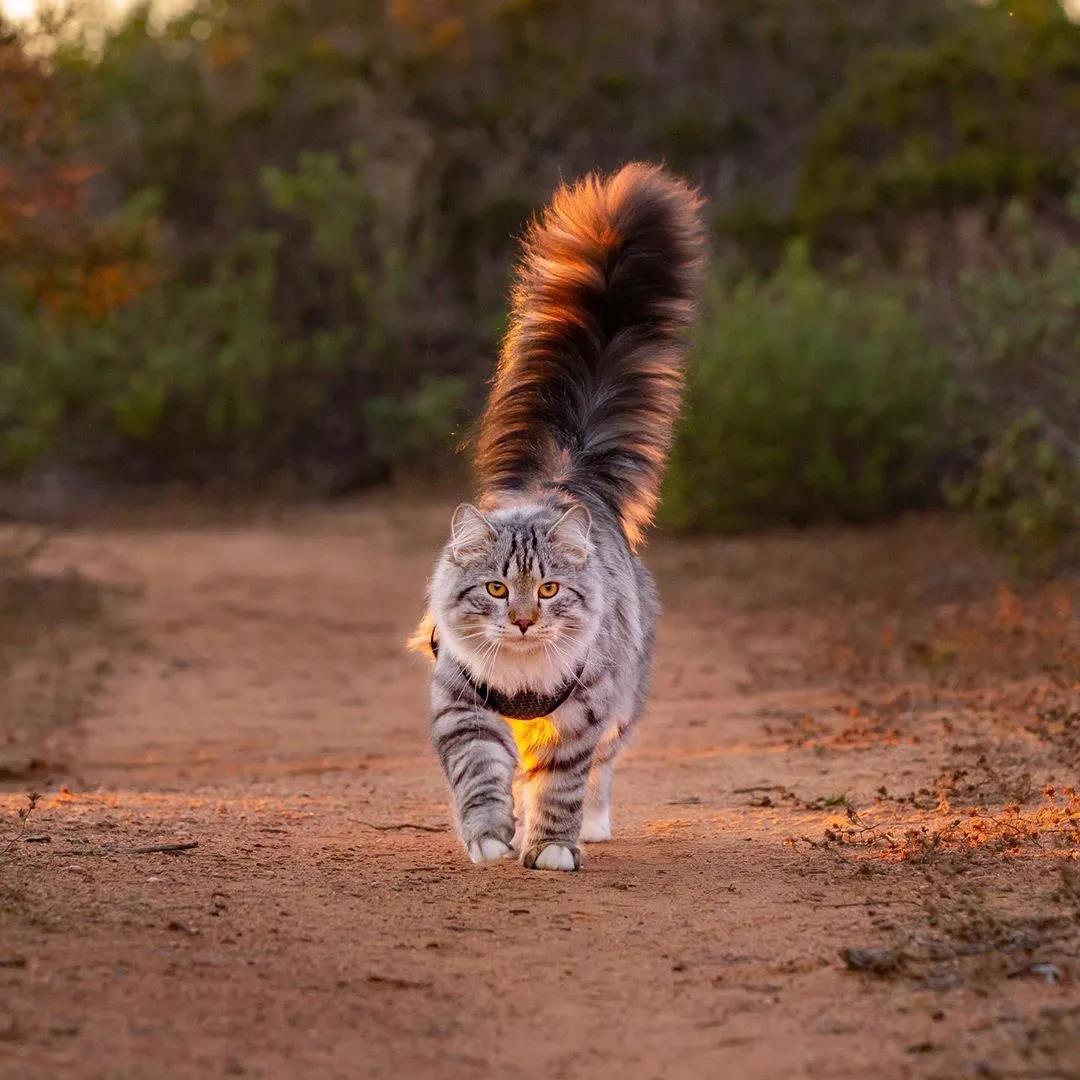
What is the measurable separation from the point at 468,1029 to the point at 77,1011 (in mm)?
930

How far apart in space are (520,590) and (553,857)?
931 millimetres

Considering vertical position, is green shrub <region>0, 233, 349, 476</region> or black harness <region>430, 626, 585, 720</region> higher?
green shrub <region>0, 233, 349, 476</region>

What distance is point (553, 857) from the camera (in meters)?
6.09

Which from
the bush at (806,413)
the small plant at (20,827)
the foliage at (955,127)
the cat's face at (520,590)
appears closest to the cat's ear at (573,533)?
the cat's face at (520,590)

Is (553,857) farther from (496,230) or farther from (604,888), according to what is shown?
(496,230)

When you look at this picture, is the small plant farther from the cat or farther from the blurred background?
the blurred background

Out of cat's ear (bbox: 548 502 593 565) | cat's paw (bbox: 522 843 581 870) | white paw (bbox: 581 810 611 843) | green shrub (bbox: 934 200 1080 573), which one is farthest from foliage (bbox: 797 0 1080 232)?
cat's paw (bbox: 522 843 581 870)

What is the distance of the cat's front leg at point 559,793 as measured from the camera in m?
6.13

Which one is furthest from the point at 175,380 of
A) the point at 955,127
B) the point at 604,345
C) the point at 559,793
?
the point at 559,793

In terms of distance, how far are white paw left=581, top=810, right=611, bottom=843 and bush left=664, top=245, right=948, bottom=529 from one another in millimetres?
10315

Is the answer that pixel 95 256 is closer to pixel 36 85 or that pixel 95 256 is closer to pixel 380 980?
pixel 36 85

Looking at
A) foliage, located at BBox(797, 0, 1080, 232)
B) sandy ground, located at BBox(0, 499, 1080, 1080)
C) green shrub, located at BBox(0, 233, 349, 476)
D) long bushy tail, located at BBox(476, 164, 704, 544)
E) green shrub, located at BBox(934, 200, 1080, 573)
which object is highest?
foliage, located at BBox(797, 0, 1080, 232)

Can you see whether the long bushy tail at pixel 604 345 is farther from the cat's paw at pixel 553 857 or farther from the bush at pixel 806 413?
the bush at pixel 806 413

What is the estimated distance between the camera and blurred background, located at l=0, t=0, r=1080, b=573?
15359 mm
